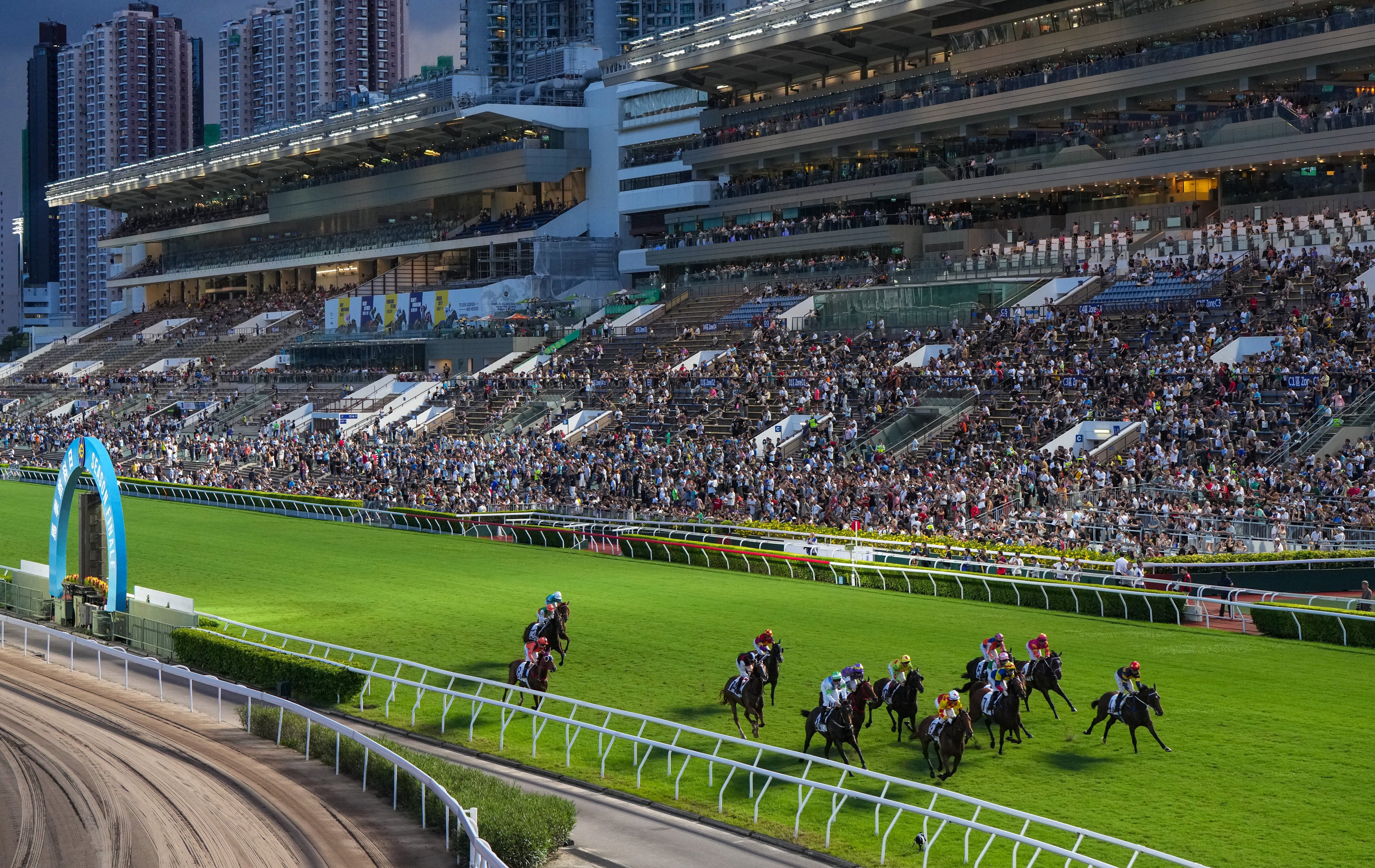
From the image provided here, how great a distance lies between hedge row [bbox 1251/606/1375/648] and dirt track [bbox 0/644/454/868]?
45.7ft

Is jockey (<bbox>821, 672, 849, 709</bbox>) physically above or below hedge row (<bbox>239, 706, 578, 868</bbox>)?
above

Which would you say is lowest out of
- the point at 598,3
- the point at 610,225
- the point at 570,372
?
the point at 570,372

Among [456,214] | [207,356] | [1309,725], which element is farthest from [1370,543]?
[207,356]

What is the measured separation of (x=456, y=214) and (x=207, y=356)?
14238 mm

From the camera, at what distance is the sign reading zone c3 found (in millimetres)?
21984

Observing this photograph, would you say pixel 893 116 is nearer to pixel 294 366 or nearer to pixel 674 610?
pixel 294 366

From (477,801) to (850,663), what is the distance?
7875 mm

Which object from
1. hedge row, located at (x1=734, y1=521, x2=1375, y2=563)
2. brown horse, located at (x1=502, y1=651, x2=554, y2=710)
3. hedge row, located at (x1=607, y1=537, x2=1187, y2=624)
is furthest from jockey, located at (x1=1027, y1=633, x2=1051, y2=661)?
hedge row, located at (x1=734, y1=521, x2=1375, y2=563)

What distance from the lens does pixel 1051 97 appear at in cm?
4712

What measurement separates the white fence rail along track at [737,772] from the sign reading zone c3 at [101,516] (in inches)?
164

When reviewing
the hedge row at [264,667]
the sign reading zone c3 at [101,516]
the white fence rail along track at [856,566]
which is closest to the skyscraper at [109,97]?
the white fence rail along track at [856,566]

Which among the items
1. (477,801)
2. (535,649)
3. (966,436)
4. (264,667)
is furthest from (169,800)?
(966,436)

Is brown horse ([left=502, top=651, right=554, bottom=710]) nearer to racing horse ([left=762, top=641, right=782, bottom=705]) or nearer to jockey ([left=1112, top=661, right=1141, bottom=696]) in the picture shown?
racing horse ([left=762, top=641, right=782, bottom=705])

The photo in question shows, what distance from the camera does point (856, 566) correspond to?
2764 cm
